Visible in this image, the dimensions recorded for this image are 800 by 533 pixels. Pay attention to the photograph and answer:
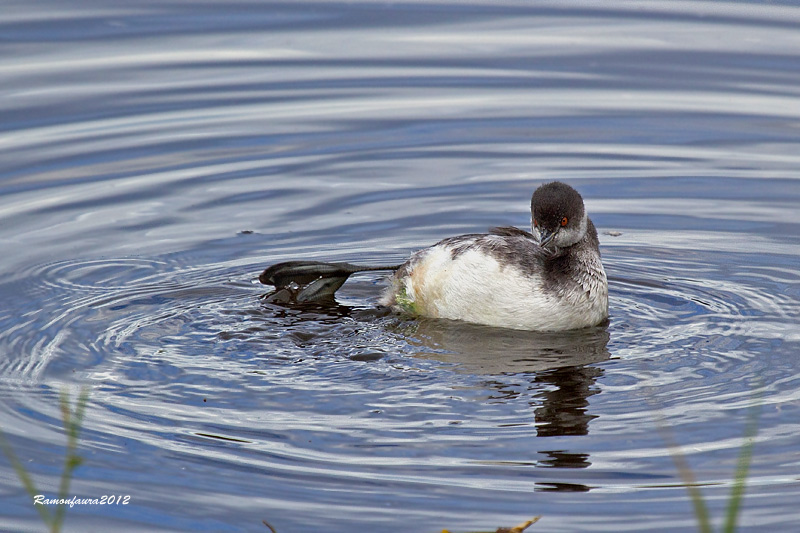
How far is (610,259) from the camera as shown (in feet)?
30.2

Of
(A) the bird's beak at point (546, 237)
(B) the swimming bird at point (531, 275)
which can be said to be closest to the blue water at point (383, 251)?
(B) the swimming bird at point (531, 275)

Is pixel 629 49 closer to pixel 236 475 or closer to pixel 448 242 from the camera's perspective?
pixel 448 242

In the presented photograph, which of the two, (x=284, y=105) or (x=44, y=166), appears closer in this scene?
(x=44, y=166)

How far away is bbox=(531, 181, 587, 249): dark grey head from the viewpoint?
7711 mm

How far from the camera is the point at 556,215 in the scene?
7.72m

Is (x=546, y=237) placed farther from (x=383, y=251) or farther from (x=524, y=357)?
(x=383, y=251)

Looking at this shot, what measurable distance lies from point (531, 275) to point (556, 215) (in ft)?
1.41

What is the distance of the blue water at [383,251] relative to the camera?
5.72 meters

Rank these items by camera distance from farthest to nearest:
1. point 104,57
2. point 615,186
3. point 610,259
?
point 104,57 < point 615,186 < point 610,259

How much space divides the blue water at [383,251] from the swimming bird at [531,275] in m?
0.15

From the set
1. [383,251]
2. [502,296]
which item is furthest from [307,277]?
[502,296]

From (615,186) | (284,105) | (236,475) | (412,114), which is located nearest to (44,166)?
(284,105)

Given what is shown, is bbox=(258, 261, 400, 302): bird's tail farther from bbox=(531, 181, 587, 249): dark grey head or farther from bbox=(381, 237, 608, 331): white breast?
bbox=(531, 181, 587, 249): dark grey head

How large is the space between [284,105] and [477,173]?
2.70 m
